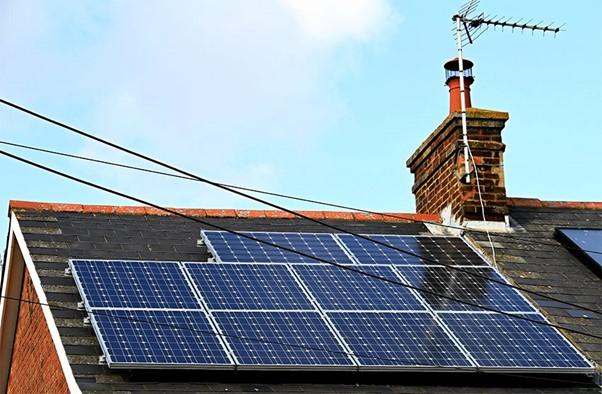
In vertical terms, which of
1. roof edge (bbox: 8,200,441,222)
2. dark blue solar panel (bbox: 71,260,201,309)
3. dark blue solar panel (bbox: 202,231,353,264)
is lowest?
dark blue solar panel (bbox: 71,260,201,309)

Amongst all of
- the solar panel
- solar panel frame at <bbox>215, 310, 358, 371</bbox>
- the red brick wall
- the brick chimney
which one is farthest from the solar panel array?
the brick chimney

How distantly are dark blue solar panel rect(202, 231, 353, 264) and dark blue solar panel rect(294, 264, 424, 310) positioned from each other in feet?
0.96

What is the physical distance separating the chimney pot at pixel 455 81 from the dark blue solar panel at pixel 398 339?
4.75 m

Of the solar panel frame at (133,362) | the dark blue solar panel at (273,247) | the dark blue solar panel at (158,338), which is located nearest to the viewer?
the solar panel frame at (133,362)

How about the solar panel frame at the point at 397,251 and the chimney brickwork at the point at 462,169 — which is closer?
the solar panel frame at the point at 397,251

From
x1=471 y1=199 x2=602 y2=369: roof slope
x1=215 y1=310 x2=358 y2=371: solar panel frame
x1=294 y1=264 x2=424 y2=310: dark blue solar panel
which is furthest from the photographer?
x1=471 y1=199 x2=602 y2=369: roof slope

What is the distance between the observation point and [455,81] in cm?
1794

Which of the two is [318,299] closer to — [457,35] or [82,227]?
[82,227]

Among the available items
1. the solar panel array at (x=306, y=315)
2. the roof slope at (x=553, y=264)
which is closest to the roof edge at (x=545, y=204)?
the roof slope at (x=553, y=264)

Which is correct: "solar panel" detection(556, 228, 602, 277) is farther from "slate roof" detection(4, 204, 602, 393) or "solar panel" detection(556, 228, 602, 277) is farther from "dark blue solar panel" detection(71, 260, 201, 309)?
"dark blue solar panel" detection(71, 260, 201, 309)

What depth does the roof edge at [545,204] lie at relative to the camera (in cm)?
1739

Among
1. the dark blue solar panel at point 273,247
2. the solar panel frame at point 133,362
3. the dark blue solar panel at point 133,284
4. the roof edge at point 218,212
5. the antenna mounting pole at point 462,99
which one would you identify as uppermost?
the antenna mounting pole at point 462,99

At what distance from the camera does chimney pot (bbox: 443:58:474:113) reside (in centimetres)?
1781

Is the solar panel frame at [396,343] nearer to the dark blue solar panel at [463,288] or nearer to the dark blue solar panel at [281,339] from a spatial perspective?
the dark blue solar panel at [281,339]
